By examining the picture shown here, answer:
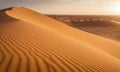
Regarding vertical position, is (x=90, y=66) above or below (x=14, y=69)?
below

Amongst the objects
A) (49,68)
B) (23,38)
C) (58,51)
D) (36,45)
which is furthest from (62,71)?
(23,38)

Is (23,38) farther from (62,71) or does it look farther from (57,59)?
(62,71)

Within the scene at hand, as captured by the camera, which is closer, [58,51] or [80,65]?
[80,65]

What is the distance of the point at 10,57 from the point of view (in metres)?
5.65

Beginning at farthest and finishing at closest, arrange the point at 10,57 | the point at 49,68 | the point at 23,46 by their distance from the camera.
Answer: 1. the point at 23,46
2. the point at 10,57
3. the point at 49,68

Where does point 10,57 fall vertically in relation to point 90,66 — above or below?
above

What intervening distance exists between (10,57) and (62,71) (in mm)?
1551

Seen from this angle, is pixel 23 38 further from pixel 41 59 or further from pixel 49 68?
pixel 49 68

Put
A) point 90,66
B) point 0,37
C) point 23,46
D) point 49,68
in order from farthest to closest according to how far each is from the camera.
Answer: point 0,37
point 23,46
point 90,66
point 49,68

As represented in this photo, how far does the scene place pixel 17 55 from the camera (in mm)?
5914

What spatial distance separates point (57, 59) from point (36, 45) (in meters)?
1.64

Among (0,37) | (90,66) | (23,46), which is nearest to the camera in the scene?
(90,66)

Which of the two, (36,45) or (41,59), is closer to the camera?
(41,59)

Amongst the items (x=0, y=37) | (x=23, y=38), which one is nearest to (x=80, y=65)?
(x=23, y=38)
